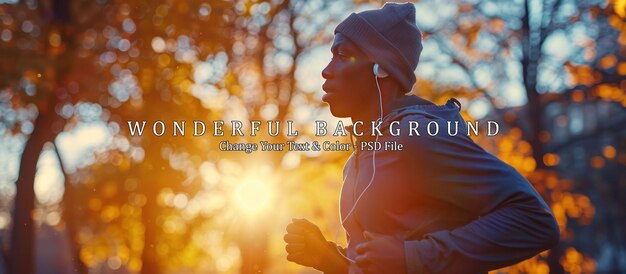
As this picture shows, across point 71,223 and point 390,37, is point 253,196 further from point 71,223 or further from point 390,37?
point 390,37

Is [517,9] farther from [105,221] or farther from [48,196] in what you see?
[48,196]

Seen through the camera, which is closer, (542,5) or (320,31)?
(542,5)

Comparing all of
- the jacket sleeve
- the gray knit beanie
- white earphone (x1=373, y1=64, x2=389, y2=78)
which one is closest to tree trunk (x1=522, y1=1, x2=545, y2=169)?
the gray knit beanie

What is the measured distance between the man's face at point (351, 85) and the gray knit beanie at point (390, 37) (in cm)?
5

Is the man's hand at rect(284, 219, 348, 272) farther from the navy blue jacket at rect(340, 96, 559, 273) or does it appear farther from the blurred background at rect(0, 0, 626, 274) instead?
the blurred background at rect(0, 0, 626, 274)

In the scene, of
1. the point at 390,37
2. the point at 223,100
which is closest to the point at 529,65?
the point at 223,100

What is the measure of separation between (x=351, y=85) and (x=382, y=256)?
665mm

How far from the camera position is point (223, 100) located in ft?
49.2

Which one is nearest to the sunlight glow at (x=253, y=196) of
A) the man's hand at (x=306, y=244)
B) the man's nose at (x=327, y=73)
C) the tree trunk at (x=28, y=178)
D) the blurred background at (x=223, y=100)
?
the blurred background at (x=223, y=100)

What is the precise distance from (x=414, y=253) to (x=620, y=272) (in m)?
35.3

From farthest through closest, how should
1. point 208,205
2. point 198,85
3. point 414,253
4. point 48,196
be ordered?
point 48,196
point 208,205
point 198,85
point 414,253

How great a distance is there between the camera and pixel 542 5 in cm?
1491

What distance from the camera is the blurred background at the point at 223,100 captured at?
10570 mm

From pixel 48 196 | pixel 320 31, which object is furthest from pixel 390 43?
pixel 48 196
